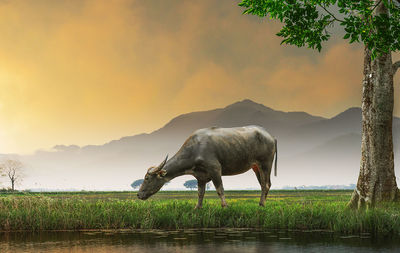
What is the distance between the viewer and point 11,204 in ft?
49.2

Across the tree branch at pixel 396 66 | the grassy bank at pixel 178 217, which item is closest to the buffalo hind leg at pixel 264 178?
the grassy bank at pixel 178 217

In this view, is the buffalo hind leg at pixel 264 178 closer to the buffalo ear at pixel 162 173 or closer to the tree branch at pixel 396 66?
the buffalo ear at pixel 162 173

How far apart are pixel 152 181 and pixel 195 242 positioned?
5376 mm

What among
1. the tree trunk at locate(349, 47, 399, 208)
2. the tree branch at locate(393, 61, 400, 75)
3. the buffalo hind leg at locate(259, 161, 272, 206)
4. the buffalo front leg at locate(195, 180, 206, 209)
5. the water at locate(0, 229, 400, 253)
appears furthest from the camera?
the buffalo hind leg at locate(259, 161, 272, 206)

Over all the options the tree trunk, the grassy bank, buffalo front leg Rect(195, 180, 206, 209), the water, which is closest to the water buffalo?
buffalo front leg Rect(195, 180, 206, 209)

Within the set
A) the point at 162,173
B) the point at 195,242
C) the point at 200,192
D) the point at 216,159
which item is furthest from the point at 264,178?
the point at 195,242

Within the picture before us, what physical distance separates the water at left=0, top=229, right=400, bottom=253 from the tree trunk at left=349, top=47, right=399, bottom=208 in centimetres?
453

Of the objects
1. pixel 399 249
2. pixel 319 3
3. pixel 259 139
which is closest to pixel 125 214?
pixel 259 139

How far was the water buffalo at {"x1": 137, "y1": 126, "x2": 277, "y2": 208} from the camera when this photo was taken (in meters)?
15.7

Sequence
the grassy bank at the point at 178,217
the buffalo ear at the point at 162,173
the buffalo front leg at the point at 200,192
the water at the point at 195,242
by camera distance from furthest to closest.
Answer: the buffalo ear at the point at 162,173 < the buffalo front leg at the point at 200,192 < the grassy bank at the point at 178,217 < the water at the point at 195,242

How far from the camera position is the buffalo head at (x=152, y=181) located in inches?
619

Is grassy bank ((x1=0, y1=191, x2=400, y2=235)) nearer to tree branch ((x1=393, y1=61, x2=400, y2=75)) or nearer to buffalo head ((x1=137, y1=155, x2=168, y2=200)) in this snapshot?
buffalo head ((x1=137, y1=155, x2=168, y2=200))

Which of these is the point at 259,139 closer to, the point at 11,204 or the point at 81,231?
the point at 81,231

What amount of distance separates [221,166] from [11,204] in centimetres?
681
